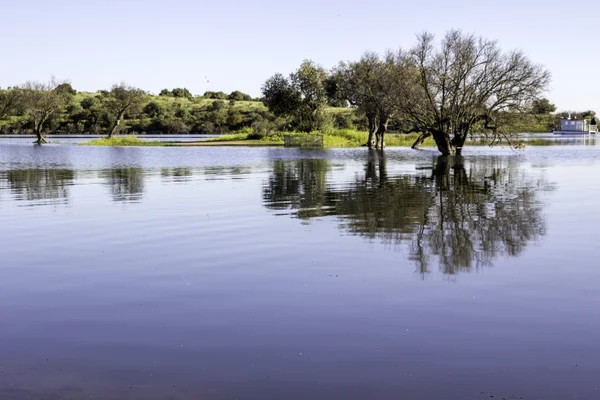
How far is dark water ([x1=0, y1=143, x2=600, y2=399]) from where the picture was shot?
6496mm

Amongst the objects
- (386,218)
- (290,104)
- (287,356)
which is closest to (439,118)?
(290,104)

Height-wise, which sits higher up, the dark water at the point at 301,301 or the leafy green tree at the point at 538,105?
the leafy green tree at the point at 538,105

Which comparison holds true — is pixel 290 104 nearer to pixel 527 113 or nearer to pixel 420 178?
pixel 527 113

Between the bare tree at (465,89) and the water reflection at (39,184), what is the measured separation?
3225 cm

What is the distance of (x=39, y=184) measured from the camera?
2930cm

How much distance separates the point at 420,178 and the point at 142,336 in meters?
25.0

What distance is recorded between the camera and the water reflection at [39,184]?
2359 centimetres

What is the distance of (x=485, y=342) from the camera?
749 cm

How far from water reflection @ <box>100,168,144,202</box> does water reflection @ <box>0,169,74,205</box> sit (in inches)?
68.6

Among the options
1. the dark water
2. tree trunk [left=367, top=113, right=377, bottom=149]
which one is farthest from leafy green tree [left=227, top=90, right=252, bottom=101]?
the dark water

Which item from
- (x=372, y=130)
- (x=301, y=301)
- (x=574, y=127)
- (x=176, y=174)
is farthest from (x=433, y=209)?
(x=574, y=127)

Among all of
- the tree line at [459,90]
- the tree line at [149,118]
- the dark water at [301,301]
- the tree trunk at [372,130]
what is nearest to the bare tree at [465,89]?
the tree line at [459,90]

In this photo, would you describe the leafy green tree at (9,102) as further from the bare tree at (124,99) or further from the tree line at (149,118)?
the bare tree at (124,99)

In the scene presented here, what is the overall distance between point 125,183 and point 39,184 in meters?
3.73
